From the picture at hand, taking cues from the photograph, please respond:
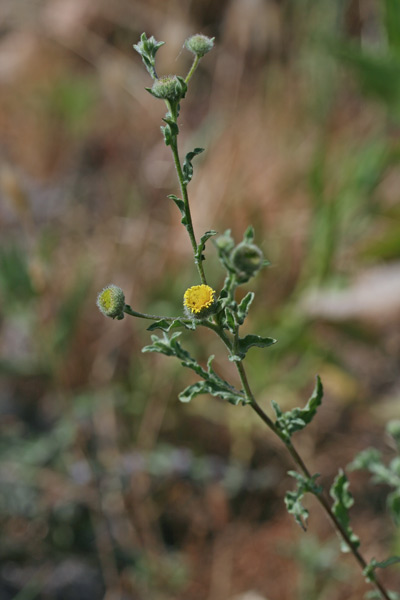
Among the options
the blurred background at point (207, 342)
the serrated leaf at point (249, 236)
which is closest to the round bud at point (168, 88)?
the serrated leaf at point (249, 236)

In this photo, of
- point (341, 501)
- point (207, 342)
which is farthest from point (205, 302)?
point (207, 342)

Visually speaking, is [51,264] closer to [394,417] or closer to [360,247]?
[360,247]

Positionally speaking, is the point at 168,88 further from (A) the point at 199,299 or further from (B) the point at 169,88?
(A) the point at 199,299

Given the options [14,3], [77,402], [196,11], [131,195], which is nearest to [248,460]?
[77,402]

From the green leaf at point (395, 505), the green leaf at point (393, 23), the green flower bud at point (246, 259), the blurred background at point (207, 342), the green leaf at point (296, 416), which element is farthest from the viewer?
the green leaf at point (393, 23)

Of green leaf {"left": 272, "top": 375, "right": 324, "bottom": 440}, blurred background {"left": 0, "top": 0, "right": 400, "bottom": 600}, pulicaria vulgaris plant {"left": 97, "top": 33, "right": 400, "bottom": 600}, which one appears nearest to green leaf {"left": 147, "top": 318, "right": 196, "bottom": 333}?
pulicaria vulgaris plant {"left": 97, "top": 33, "right": 400, "bottom": 600}

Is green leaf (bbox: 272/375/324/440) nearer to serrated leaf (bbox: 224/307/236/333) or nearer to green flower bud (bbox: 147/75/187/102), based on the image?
Answer: serrated leaf (bbox: 224/307/236/333)

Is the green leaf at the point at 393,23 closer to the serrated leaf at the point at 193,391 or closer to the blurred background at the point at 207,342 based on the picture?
the blurred background at the point at 207,342
